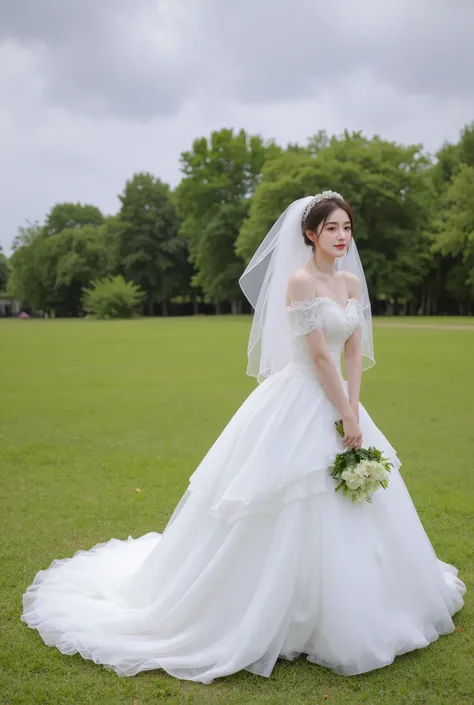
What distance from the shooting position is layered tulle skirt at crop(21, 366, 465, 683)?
3.71 meters

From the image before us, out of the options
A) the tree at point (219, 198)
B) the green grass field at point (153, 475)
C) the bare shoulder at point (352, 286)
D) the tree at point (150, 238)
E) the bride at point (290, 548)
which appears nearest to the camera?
the green grass field at point (153, 475)

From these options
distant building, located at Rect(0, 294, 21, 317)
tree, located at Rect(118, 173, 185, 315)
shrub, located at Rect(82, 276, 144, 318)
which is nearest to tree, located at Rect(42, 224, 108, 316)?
tree, located at Rect(118, 173, 185, 315)

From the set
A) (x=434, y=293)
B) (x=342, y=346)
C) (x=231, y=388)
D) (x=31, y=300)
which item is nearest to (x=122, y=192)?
(x=31, y=300)

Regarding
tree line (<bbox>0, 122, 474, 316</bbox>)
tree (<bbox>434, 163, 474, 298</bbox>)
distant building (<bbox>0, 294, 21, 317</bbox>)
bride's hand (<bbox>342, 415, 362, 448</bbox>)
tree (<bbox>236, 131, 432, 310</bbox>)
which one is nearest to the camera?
bride's hand (<bbox>342, 415, 362, 448</bbox>)

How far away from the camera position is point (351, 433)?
13.2 feet

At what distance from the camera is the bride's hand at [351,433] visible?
4.04m

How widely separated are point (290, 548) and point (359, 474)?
1.95 feet

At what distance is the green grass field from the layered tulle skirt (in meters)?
0.14

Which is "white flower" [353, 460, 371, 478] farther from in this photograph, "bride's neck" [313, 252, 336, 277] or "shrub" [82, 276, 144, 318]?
"shrub" [82, 276, 144, 318]

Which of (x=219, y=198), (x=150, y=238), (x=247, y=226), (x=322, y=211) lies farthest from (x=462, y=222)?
(x=322, y=211)

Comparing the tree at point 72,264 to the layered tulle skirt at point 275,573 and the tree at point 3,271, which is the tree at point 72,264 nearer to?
the tree at point 3,271

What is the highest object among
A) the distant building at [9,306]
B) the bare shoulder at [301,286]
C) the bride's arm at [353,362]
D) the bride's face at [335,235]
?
the bride's face at [335,235]

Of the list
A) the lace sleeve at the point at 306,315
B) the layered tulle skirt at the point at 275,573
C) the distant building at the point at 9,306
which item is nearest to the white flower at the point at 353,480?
the layered tulle skirt at the point at 275,573

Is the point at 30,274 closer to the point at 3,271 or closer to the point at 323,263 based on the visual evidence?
the point at 3,271
